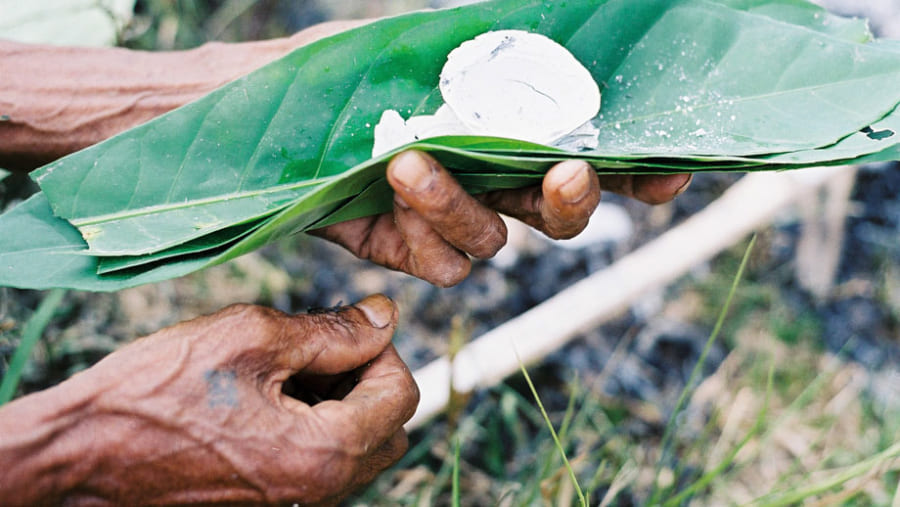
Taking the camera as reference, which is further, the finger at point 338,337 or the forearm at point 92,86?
the forearm at point 92,86

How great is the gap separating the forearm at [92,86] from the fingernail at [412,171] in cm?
57

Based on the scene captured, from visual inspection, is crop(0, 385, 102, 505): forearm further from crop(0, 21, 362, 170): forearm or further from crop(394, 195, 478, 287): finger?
crop(0, 21, 362, 170): forearm

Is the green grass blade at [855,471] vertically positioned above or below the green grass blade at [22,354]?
below

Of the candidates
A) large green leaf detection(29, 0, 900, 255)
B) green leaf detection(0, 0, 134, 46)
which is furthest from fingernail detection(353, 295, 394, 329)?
green leaf detection(0, 0, 134, 46)

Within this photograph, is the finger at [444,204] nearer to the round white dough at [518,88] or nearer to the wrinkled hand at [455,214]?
the wrinkled hand at [455,214]

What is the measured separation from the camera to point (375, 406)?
1.05 meters

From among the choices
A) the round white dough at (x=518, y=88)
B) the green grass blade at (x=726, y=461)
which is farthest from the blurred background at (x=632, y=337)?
the round white dough at (x=518, y=88)

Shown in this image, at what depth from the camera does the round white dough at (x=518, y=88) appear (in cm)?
105

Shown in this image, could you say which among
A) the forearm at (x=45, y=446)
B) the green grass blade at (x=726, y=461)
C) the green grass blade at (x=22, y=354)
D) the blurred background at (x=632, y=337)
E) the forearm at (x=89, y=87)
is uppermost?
the forearm at (x=89, y=87)

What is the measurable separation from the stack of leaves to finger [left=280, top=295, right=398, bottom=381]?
6.4 inches

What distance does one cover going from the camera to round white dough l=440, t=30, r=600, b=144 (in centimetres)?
105

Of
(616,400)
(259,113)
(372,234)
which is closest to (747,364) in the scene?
(616,400)

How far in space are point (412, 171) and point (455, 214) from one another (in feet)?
0.50

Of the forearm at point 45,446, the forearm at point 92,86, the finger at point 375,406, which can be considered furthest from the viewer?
the forearm at point 92,86
